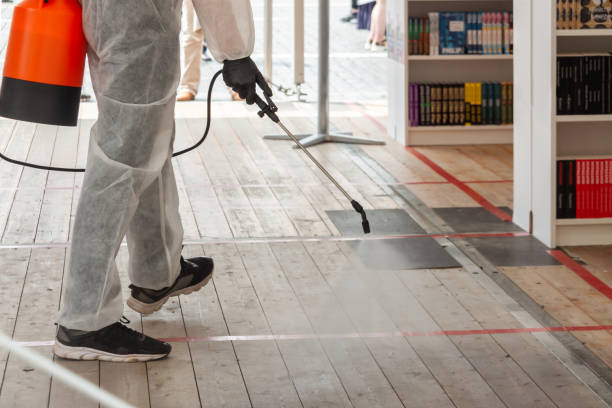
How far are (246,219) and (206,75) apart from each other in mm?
5718

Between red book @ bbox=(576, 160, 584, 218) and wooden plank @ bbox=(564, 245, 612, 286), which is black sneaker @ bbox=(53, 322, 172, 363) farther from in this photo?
red book @ bbox=(576, 160, 584, 218)

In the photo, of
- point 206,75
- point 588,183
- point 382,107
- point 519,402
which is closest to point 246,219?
point 588,183

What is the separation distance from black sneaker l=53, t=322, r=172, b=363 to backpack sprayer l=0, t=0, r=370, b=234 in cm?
62

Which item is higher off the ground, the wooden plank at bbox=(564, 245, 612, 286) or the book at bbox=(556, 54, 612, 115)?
the book at bbox=(556, 54, 612, 115)

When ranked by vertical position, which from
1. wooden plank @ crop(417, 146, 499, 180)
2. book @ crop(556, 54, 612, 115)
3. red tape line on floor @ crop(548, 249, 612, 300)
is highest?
book @ crop(556, 54, 612, 115)

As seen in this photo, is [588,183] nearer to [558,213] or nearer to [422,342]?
[558,213]

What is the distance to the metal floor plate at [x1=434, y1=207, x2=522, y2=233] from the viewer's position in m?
4.52

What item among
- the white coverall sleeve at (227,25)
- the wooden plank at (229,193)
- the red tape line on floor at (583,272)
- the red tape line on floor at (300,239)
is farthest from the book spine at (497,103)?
the white coverall sleeve at (227,25)

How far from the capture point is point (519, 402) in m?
2.67

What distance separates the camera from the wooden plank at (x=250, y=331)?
8.97 ft

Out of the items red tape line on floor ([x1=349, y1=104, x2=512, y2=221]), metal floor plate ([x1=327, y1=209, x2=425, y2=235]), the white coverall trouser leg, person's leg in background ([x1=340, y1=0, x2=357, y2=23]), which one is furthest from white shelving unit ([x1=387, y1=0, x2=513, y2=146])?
person's leg in background ([x1=340, y1=0, x2=357, y2=23])

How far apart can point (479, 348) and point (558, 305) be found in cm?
56

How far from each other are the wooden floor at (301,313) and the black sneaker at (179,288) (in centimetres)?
6

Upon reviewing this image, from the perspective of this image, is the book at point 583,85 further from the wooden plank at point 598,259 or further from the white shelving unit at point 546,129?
the wooden plank at point 598,259
